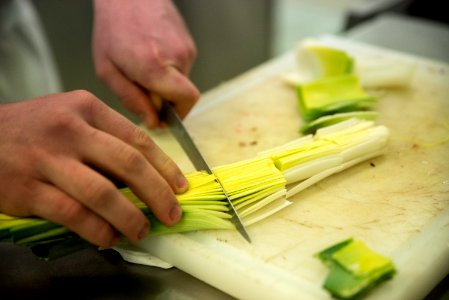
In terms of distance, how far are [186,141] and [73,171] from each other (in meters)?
0.42

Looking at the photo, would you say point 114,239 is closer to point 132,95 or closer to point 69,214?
point 69,214

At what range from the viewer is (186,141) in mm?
1214

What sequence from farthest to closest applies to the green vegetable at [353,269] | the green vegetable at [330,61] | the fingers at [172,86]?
the green vegetable at [330,61]
the fingers at [172,86]
the green vegetable at [353,269]

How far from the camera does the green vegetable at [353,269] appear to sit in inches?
31.5

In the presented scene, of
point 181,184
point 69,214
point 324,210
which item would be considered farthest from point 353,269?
point 69,214

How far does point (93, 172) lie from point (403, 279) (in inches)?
20.8

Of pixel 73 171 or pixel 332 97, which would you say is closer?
pixel 73 171

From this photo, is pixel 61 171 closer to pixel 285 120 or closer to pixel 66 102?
pixel 66 102

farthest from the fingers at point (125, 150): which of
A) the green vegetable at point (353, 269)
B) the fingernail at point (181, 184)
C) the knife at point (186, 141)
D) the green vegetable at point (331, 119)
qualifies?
the green vegetable at point (331, 119)

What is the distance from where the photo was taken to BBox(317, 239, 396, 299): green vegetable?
2.63ft

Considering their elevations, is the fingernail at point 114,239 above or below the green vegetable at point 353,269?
above

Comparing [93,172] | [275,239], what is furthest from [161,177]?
[275,239]

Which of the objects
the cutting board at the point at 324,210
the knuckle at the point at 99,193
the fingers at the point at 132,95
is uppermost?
the knuckle at the point at 99,193

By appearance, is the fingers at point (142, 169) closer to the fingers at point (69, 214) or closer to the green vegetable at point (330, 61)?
the fingers at point (69, 214)
